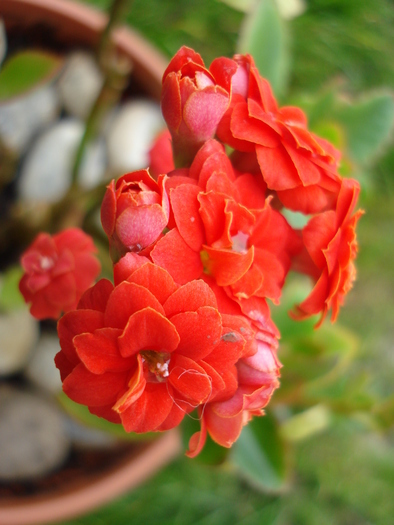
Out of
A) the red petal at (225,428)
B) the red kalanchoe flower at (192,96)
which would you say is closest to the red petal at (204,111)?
the red kalanchoe flower at (192,96)

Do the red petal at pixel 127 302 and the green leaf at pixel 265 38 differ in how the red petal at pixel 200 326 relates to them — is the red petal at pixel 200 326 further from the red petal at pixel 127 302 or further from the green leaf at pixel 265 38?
the green leaf at pixel 265 38

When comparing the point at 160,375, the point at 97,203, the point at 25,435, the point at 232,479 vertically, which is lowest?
the point at 232,479

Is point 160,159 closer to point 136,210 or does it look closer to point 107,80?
point 107,80

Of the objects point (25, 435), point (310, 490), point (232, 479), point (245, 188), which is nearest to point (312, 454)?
point (310, 490)

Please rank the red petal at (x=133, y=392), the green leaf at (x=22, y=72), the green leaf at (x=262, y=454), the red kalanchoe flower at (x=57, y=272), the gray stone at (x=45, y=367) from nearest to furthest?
1. the red petal at (x=133, y=392)
2. the red kalanchoe flower at (x=57, y=272)
3. the green leaf at (x=22, y=72)
4. the green leaf at (x=262, y=454)
5. the gray stone at (x=45, y=367)

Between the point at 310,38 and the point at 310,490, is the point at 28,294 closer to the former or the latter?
the point at 310,490

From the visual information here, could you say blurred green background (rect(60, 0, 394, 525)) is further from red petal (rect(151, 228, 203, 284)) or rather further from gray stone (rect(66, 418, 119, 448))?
red petal (rect(151, 228, 203, 284))
